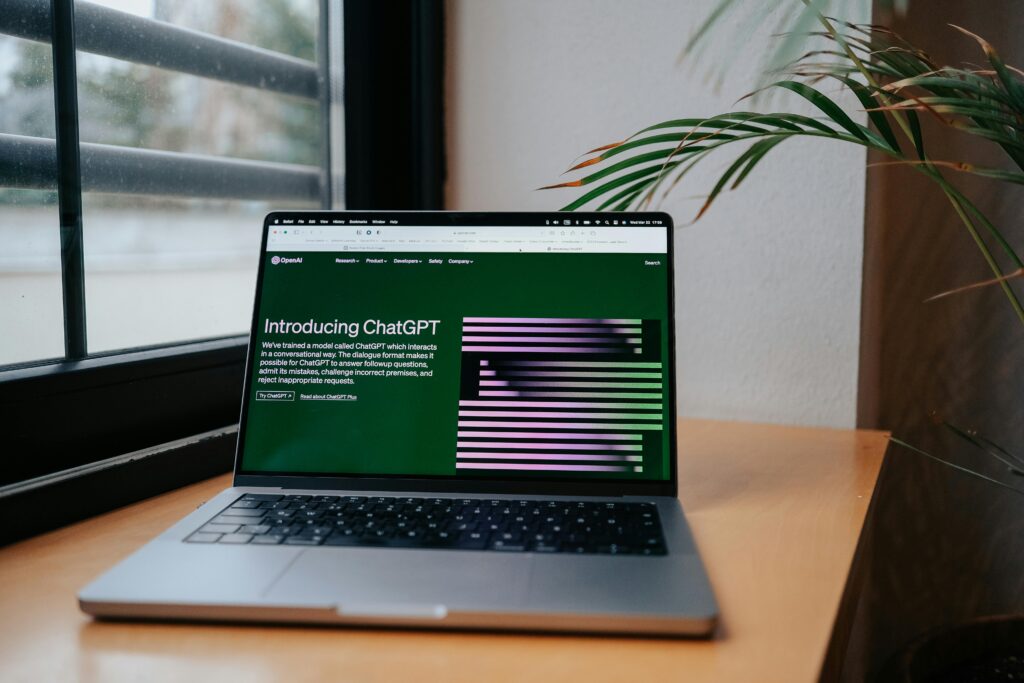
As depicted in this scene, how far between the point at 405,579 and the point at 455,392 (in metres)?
0.25

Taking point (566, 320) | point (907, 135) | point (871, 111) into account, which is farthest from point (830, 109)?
point (566, 320)

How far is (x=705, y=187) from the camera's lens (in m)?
1.05

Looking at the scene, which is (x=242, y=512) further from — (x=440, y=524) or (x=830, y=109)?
(x=830, y=109)

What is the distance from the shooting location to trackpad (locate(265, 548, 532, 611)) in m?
0.48

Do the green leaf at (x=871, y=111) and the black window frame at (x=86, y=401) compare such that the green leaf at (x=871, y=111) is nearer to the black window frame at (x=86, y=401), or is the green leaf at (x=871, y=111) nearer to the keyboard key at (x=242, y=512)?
the keyboard key at (x=242, y=512)

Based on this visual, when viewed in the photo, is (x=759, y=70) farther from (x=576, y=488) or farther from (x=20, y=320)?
(x=20, y=320)

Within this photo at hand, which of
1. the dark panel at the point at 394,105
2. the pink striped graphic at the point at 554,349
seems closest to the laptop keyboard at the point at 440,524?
the pink striped graphic at the point at 554,349

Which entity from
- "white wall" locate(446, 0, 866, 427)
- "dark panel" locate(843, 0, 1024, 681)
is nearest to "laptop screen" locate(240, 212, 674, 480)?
"white wall" locate(446, 0, 866, 427)

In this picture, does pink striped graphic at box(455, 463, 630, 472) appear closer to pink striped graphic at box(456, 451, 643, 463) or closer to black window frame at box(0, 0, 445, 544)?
pink striped graphic at box(456, 451, 643, 463)

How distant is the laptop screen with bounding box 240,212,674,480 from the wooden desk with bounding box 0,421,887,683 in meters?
0.12

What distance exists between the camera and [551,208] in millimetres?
1130

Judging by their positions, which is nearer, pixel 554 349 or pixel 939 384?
pixel 554 349

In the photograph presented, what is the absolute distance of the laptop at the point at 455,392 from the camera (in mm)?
596

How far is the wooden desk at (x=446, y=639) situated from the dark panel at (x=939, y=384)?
1.90 feet
